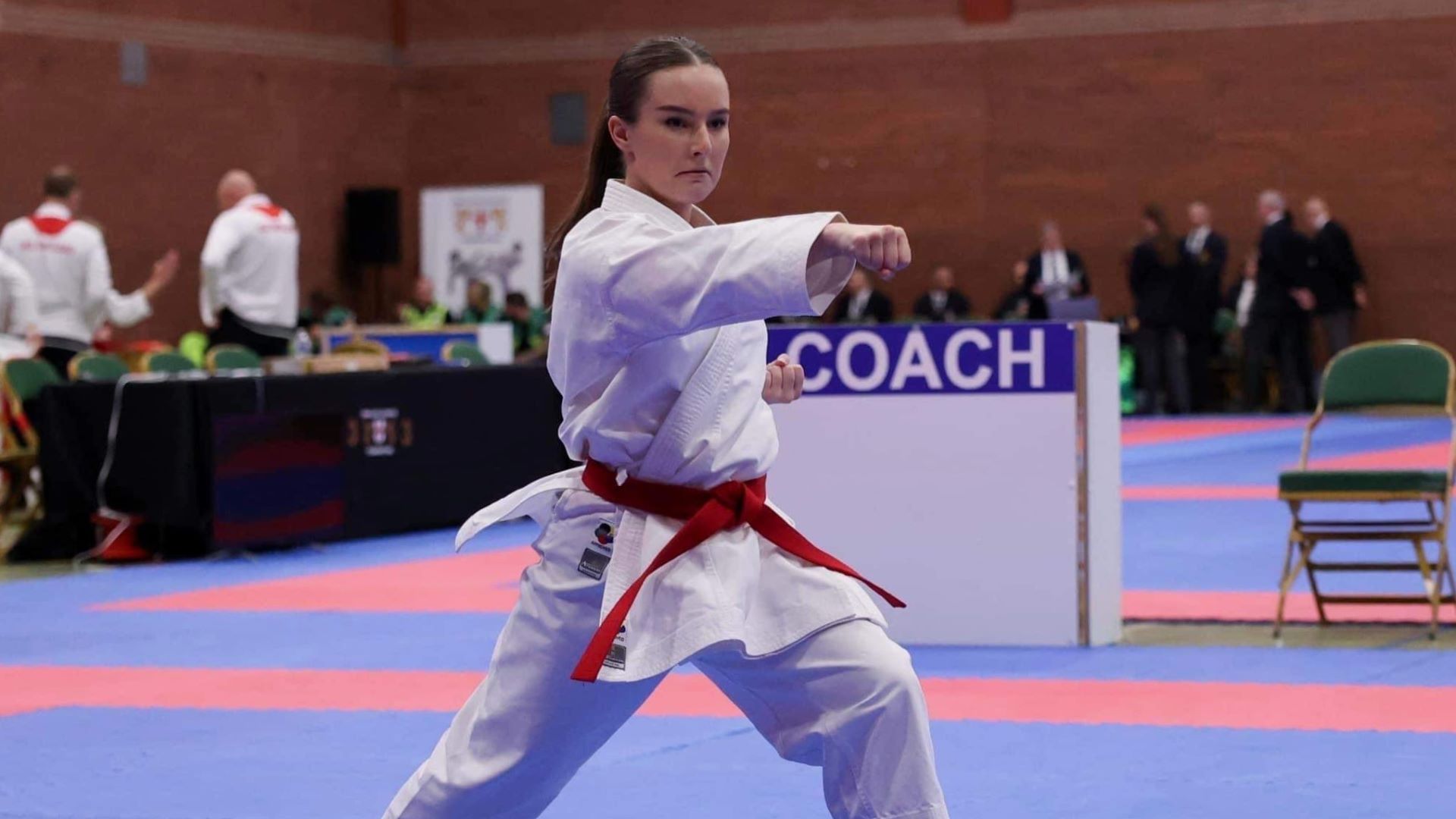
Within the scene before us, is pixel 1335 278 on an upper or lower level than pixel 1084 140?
lower

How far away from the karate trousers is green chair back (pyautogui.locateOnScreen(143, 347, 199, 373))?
9788 millimetres

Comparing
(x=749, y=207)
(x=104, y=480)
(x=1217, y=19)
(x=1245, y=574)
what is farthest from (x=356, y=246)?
(x=1245, y=574)

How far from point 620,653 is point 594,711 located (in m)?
0.17

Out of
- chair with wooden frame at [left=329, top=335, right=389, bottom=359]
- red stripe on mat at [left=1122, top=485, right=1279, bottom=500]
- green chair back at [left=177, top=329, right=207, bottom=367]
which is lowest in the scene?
red stripe on mat at [left=1122, top=485, right=1279, bottom=500]

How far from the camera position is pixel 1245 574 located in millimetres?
8492

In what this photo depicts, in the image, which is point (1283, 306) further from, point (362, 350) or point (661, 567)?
point (661, 567)

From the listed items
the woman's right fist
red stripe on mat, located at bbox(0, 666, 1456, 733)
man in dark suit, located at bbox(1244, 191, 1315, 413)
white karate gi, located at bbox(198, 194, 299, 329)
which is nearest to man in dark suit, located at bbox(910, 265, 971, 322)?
man in dark suit, located at bbox(1244, 191, 1315, 413)

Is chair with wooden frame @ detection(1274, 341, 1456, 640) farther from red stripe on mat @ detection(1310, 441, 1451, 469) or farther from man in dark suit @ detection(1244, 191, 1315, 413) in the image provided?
man in dark suit @ detection(1244, 191, 1315, 413)

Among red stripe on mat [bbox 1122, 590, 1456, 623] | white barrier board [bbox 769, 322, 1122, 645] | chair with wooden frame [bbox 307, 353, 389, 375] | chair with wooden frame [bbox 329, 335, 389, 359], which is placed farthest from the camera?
chair with wooden frame [bbox 329, 335, 389, 359]

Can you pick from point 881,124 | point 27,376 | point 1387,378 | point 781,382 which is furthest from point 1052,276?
point 781,382

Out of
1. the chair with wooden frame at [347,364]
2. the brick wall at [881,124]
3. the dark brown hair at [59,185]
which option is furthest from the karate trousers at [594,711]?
the brick wall at [881,124]

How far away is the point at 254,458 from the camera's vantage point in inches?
400

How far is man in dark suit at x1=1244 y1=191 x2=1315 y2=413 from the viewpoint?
18.5 meters

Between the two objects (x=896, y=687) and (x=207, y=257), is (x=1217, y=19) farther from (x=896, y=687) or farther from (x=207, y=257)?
(x=896, y=687)
